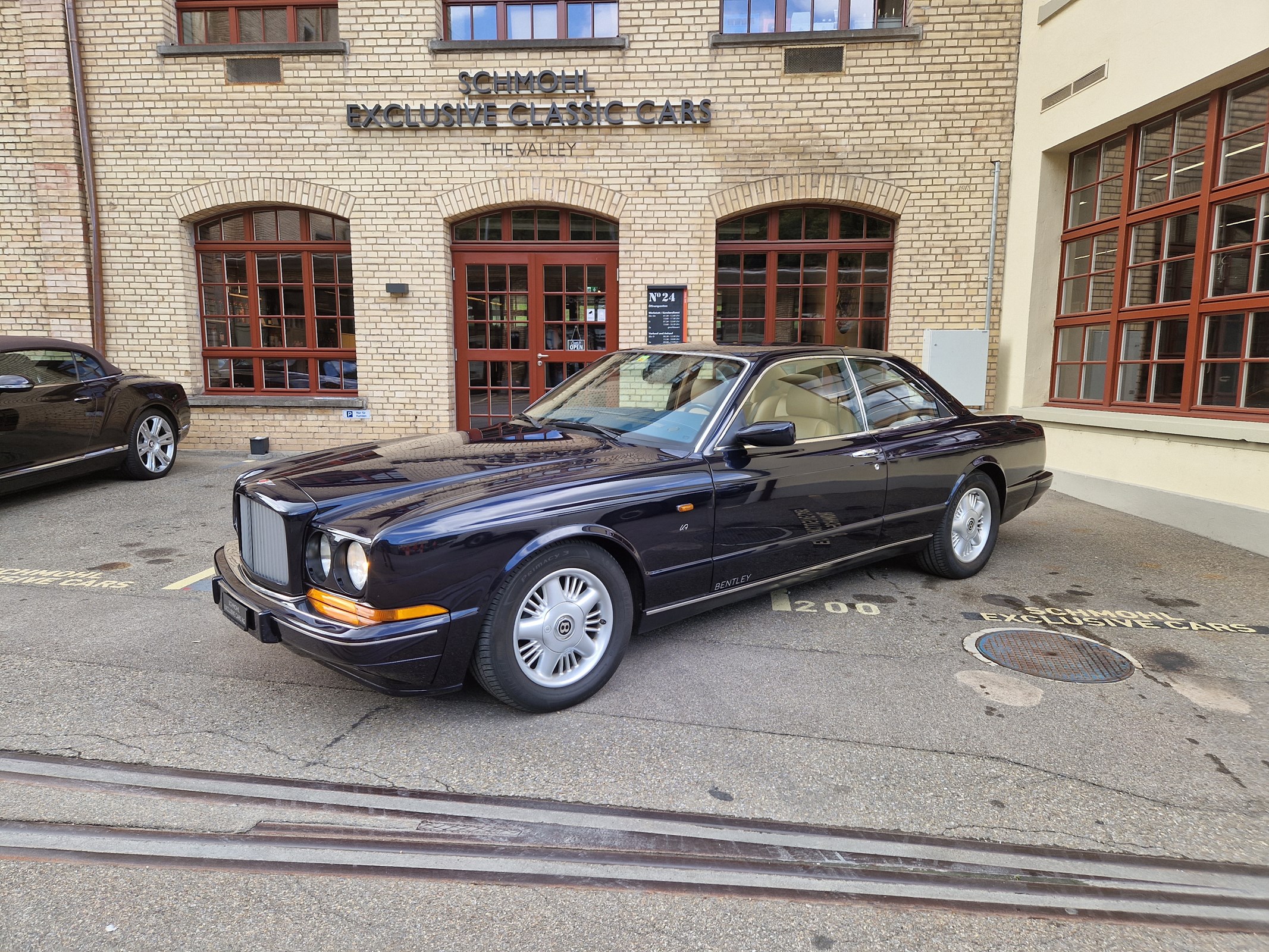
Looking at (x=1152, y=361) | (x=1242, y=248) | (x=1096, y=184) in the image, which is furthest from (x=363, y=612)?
(x=1096, y=184)

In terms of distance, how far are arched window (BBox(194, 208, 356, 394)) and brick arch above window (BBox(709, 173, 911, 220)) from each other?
15.8ft

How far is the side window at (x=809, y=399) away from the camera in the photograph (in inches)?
168

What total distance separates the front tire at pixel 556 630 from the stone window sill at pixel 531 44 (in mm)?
8178

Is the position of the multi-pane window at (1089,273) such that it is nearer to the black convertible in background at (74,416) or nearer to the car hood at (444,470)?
the car hood at (444,470)

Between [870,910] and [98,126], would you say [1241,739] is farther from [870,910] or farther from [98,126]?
[98,126]

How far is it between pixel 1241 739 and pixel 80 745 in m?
4.49

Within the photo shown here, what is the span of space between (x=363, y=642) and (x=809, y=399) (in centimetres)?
272

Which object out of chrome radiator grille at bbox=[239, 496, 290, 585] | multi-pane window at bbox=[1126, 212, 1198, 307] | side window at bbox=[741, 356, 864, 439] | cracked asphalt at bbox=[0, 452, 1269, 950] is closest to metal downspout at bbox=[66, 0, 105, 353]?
cracked asphalt at bbox=[0, 452, 1269, 950]

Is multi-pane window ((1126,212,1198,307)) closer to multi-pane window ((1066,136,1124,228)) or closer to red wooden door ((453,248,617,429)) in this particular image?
multi-pane window ((1066,136,1124,228))

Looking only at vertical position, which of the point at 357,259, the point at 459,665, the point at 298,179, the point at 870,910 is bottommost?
the point at 870,910

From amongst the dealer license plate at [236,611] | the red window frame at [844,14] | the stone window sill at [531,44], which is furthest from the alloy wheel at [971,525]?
the stone window sill at [531,44]

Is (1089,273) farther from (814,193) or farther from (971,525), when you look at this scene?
(971,525)

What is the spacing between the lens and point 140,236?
10234mm

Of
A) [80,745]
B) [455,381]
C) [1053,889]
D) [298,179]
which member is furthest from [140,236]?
[1053,889]
